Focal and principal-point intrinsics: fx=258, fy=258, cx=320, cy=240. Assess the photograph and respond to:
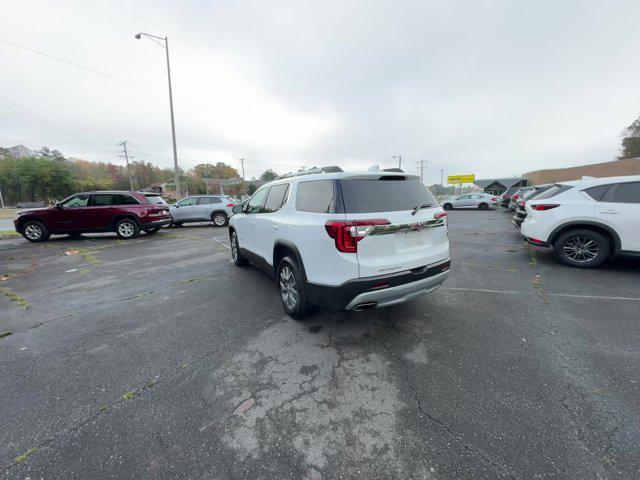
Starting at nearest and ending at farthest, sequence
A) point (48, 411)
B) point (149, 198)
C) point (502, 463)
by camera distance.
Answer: point (502, 463)
point (48, 411)
point (149, 198)

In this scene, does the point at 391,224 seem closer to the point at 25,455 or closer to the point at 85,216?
the point at 25,455

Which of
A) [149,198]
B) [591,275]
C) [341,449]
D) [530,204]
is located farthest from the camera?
[149,198]

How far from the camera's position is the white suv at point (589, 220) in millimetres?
4566

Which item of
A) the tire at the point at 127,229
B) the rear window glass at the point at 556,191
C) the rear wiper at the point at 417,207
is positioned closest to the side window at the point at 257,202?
the rear wiper at the point at 417,207

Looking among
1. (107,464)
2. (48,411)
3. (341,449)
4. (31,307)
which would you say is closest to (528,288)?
(341,449)

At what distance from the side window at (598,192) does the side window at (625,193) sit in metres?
0.08

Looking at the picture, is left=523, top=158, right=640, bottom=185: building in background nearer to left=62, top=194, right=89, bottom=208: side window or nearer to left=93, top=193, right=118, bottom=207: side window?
left=93, top=193, right=118, bottom=207: side window

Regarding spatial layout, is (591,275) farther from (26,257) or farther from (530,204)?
(26,257)

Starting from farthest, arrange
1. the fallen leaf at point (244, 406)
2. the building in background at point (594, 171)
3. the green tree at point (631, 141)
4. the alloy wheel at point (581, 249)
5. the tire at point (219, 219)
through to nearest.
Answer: the green tree at point (631, 141), the building in background at point (594, 171), the tire at point (219, 219), the alloy wheel at point (581, 249), the fallen leaf at point (244, 406)

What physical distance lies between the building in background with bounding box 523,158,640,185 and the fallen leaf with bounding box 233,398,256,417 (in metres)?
38.7

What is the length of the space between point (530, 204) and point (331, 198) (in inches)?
208

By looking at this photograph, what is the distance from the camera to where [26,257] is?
23.6 ft

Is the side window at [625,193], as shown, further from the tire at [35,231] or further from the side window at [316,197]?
the tire at [35,231]

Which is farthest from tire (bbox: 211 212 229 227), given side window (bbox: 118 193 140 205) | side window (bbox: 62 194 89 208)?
side window (bbox: 62 194 89 208)
